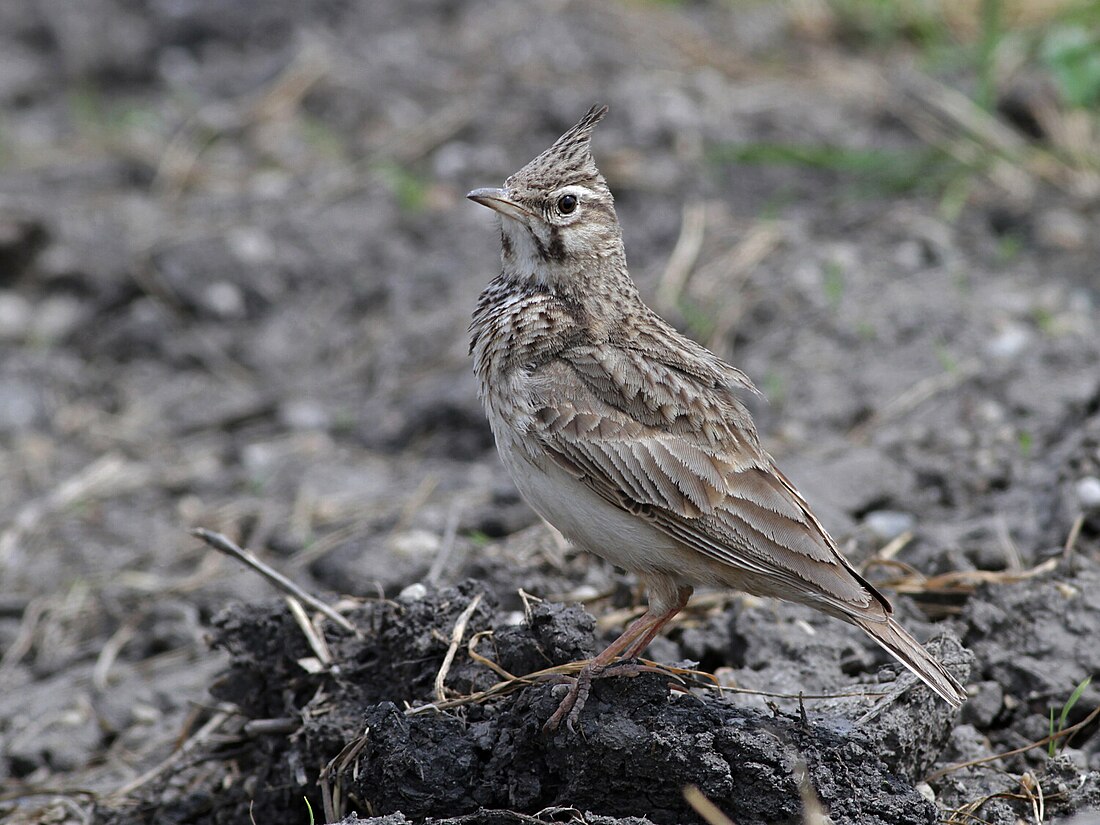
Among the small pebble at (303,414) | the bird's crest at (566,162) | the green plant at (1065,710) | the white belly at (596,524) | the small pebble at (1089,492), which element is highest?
the bird's crest at (566,162)

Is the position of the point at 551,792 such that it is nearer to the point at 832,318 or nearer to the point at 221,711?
the point at 221,711

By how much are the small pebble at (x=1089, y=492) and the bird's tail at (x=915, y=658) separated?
4.81 feet

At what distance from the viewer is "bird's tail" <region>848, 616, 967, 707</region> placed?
355 centimetres

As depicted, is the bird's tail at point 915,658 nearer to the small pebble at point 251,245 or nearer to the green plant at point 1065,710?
the green plant at point 1065,710

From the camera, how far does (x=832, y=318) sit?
6.98 meters

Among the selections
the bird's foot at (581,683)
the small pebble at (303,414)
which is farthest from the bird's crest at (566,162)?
the small pebble at (303,414)

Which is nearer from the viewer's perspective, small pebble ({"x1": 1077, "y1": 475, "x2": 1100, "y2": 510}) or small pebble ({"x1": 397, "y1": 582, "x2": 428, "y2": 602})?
small pebble ({"x1": 397, "y1": 582, "x2": 428, "y2": 602})

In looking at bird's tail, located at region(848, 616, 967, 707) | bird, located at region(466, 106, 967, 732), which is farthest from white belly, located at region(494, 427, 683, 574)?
bird's tail, located at region(848, 616, 967, 707)

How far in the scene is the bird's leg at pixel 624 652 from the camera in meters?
3.57

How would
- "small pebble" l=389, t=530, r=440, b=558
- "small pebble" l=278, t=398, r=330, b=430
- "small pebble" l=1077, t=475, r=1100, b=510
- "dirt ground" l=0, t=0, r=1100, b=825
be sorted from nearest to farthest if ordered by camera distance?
"dirt ground" l=0, t=0, r=1100, b=825, "small pebble" l=1077, t=475, r=1100, b=510, "small pebble" l=389, t=530, r=440, b=558, "small pebble" l=278, t=398, r=330, b=430

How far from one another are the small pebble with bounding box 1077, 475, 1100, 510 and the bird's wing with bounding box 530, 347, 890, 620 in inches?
54.9

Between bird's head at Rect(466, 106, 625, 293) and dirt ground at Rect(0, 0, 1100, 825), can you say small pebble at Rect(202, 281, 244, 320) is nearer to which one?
dirt ground at Rect(0, 0, 1100, 825)

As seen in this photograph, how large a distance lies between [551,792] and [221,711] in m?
1.42

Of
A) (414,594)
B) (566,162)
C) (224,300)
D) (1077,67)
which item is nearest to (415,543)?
(414,594)
